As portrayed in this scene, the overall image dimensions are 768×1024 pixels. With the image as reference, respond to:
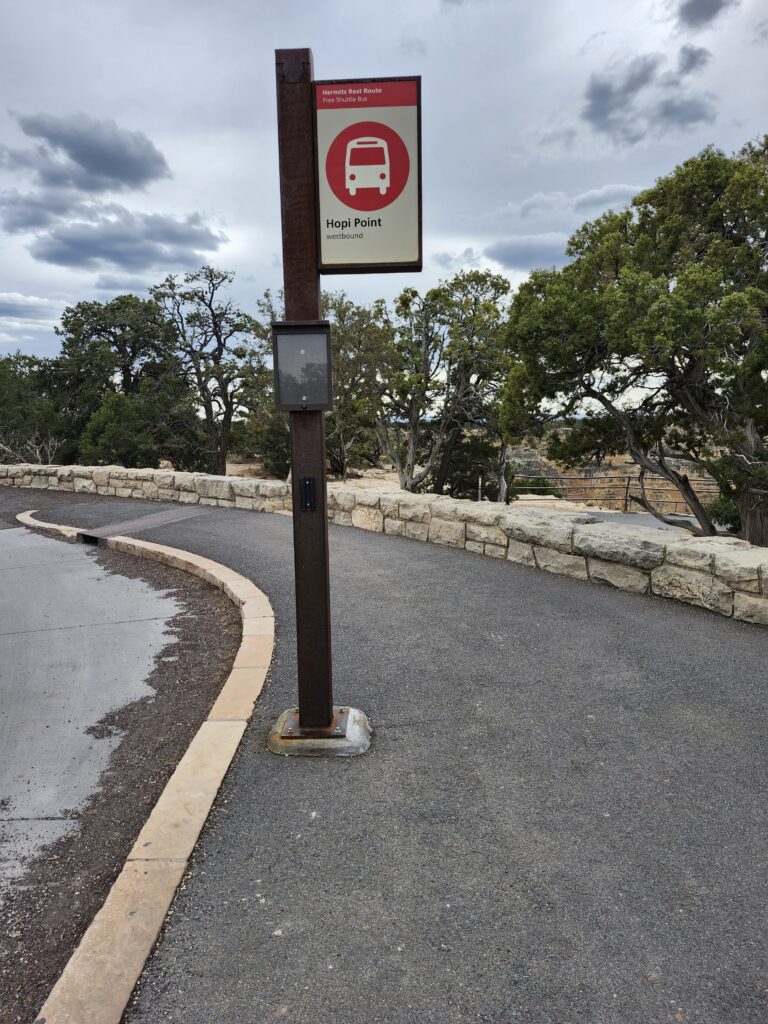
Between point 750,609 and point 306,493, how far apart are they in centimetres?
368

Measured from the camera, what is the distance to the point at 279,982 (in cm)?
181

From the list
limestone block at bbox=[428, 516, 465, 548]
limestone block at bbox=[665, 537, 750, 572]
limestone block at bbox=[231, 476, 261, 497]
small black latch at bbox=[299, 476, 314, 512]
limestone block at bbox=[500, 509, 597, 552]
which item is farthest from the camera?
limestone block at bbox=[231, 476, 261, 497]

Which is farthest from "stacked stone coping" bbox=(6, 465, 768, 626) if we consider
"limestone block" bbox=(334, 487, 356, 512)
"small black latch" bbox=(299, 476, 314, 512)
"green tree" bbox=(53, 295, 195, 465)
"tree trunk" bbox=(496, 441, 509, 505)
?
"green tree" bbox=(53, 295, 195, 465)

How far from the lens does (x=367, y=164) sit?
111 inches

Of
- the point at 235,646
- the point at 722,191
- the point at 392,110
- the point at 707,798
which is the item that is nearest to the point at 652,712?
the point at 707,798

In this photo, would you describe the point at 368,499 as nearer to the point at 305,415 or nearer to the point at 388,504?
the point at 388,504

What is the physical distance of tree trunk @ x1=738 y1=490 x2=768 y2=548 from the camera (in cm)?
1625

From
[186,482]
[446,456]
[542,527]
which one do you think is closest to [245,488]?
[186,482]

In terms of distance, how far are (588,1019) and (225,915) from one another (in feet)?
3.68

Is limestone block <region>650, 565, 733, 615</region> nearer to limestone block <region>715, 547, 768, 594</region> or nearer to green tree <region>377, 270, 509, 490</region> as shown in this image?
limestone block <region>715, 547, 768, 594</region>

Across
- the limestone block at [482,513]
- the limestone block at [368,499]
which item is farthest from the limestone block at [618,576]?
the limestone block at [368,499]

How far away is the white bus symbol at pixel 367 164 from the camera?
2.81 metres

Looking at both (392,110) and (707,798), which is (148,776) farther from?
(392,110)

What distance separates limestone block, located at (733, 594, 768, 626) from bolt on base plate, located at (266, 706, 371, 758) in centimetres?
322
